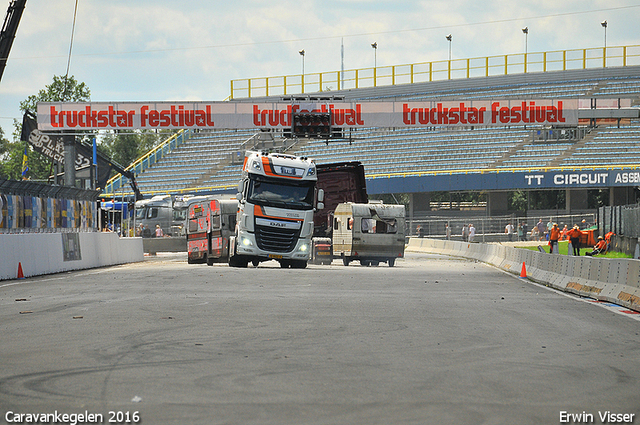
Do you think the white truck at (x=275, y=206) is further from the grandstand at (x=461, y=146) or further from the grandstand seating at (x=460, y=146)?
the grandstand at (x=461, y=146)

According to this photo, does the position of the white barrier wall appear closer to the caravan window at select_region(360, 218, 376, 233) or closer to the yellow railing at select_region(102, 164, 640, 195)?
the caravan window at select_region(360, 218, 376, 233)

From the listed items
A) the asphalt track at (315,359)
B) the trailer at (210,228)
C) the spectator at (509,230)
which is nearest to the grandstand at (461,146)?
the spectator at (509,230)

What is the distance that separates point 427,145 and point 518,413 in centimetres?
6012

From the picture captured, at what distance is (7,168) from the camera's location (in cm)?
10525

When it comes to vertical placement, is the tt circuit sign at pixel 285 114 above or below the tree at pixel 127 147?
below

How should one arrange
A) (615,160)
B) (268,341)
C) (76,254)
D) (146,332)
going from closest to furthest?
(268,341), (146,332), (76,254), (615,160)

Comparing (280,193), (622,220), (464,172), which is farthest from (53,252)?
(464,172)

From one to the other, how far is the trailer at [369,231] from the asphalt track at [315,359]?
58.0ft

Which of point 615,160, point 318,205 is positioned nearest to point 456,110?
point 318,205

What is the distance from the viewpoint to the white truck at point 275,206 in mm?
26469

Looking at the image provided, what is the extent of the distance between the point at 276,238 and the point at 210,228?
5581mm

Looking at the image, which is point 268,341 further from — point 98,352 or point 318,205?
point 318,205

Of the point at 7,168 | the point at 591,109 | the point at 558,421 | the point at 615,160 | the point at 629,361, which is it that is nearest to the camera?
Result: the point at 558,421

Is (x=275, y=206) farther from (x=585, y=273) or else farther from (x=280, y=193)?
(x=585, y=273)
